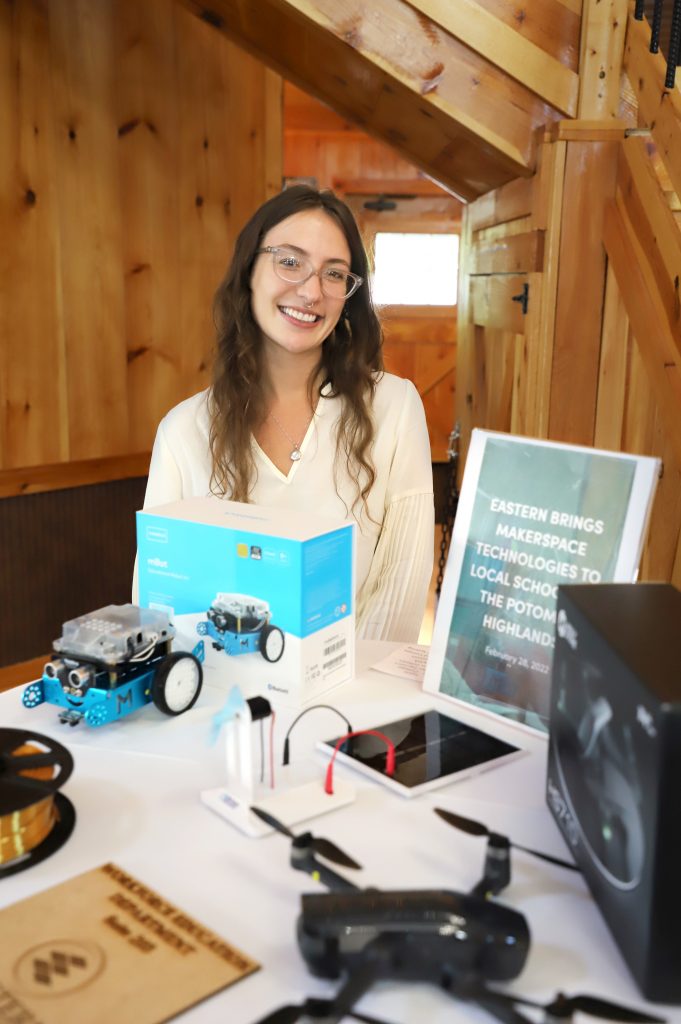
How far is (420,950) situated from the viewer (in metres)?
0.71

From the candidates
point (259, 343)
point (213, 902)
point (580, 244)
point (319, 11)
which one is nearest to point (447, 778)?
point (213, 902)

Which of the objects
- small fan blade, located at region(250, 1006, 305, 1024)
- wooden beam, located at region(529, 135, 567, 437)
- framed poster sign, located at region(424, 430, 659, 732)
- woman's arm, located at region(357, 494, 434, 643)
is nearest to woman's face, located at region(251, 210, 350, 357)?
woman's arm, located at region(357, 494, 434, 643)

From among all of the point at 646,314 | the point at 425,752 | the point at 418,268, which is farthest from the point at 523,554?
the point at 418,268

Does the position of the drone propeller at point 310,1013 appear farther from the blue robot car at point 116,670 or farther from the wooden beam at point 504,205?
the wooden beam at point 504,205

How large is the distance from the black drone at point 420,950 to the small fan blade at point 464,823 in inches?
6.8

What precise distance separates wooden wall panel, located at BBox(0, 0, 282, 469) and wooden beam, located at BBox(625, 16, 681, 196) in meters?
1.55

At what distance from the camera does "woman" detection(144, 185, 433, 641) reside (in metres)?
1.88

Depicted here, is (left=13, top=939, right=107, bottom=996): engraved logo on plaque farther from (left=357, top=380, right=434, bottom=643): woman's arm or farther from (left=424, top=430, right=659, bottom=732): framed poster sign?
(left=357, top=380, right=434, bottom=643): woman's arm

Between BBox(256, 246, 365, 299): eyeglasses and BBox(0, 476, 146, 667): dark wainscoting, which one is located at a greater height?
BBox(256, 246, 365, 299): eyeglasses

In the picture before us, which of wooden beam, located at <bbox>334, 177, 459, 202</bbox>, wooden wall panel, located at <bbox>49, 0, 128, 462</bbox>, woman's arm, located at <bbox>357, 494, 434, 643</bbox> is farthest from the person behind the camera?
wooden beam, located at <bbox>334, 177, 459, 202</bbox>

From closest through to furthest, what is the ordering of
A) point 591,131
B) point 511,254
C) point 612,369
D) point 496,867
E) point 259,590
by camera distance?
point 496,867
point 259,590
point 591,131
point 612,369
point 511,254

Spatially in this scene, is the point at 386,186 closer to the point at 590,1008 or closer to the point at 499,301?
the point at 499,301

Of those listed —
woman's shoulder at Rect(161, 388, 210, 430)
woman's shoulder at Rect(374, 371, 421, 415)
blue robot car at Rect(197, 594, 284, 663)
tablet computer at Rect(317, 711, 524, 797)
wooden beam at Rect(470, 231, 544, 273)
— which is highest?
wooden beam at Rect(470, 231, 544, 273)

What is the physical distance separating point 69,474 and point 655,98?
2.08 metres
